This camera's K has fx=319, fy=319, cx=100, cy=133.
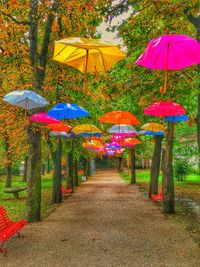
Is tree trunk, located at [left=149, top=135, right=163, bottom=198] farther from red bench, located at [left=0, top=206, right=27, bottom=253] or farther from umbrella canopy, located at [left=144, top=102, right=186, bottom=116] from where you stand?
red bench, located at [left=0, top=206, right=27, bottom=253]

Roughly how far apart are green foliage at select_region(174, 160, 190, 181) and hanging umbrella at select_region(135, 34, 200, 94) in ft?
81.1

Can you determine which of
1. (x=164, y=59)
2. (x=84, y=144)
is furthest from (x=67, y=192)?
(x=164, y=59)

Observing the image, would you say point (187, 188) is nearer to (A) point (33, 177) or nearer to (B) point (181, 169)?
(B) point (181, 169)

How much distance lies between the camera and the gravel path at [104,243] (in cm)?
677

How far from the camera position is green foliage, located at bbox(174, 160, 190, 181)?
29.5 m

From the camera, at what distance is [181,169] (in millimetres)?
29797

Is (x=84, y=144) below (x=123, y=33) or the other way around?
below

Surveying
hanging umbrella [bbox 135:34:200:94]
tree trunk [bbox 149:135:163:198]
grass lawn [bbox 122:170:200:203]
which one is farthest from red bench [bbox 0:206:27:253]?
grass lawn [bbox 122:170:200:203]

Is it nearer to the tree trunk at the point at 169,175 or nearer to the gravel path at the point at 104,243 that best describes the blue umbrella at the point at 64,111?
the tree trunk at the point at 169,175

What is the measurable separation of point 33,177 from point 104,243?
4.00 metres

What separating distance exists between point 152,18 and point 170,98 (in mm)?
3371

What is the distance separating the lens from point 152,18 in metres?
10.0

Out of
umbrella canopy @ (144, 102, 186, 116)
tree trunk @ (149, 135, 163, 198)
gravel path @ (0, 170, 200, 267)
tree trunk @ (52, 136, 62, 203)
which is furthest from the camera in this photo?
tree trunk @ (149, 135, 163, 198)

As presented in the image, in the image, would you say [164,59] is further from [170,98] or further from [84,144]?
[84,144]
